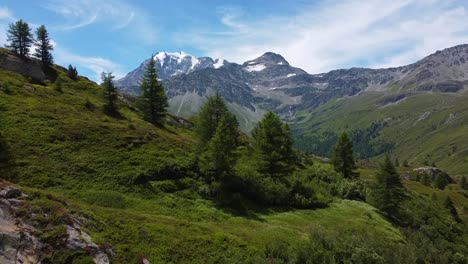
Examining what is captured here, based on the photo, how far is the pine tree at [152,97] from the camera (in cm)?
7200

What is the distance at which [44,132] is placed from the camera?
47250mm

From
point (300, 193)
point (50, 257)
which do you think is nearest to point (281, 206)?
point (300, 193)

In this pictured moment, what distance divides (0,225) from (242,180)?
3211 centimetres

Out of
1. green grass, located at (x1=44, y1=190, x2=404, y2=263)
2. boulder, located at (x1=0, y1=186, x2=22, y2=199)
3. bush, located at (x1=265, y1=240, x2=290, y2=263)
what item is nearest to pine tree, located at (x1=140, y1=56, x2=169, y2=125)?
green grass, located at (x1=44, y1=190, x2=404, y2=263)

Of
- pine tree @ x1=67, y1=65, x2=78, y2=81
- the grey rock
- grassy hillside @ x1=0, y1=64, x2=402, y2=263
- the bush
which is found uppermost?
pine tree @ x1=67, y1=65, x2=78, y2=81

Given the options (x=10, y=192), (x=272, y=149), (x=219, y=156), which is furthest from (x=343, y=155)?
(x=10, y=192)

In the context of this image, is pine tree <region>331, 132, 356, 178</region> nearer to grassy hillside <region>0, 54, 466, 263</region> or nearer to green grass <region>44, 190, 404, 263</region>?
grassy hillside <region>0, 54, 466, 263</region>

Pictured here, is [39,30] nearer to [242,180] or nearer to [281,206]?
[242,180]

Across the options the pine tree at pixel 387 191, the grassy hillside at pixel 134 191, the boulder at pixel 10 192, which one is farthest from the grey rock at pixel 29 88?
the pine tree at pixel 387 191

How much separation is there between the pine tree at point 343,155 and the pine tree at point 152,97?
41.7m

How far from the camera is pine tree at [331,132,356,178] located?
82375 millimetres

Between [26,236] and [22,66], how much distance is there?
244 ft

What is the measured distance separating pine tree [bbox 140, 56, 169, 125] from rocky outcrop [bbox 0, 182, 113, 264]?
49733 mm

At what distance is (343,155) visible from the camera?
83062mm
